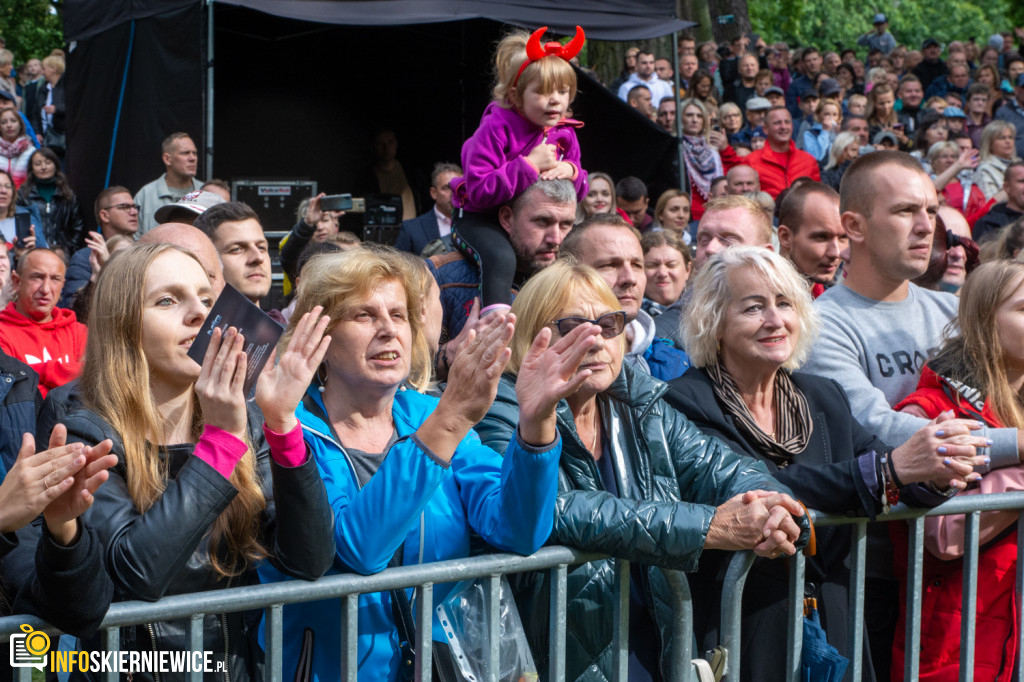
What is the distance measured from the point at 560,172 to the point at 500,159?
0.91ft

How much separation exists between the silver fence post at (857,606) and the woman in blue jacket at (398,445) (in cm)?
88

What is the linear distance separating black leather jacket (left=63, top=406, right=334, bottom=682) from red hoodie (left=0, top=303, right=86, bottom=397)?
10.3 ft

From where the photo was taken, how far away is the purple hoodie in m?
4.76

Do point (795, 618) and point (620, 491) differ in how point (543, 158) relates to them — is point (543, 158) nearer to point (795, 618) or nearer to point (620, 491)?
point (620, 491)

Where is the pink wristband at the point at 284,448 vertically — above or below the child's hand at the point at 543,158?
below

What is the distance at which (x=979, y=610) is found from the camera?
10.4ft

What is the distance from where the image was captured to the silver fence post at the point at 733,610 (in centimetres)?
270

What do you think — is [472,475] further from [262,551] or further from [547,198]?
[547,198]

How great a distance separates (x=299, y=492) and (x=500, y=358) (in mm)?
517

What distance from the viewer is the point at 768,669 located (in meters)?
2.94

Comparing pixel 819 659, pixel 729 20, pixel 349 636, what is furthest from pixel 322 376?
pixel 729 20

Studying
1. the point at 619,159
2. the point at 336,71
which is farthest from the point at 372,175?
the point at 619,159

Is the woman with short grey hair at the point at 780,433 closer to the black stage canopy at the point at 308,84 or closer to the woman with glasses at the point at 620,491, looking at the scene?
the woman with glasses at the point at 620,491

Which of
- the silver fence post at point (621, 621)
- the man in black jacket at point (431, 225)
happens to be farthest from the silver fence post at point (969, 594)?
the man in black jacket at point (431, 225)
